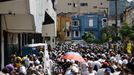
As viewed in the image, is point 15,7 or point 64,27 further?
point 64,27

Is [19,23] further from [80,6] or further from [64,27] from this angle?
[80,6]

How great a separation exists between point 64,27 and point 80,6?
11.7m

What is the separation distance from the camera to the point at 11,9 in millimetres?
29438

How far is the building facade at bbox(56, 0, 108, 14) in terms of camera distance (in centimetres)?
12462

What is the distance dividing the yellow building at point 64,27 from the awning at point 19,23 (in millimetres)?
81523

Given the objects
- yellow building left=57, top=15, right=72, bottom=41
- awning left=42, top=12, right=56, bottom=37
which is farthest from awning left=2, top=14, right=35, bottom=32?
yellow building left=57, top=15, right=72, bottom=41

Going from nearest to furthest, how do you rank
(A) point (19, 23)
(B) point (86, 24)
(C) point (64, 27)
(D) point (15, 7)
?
(D) point (15, 7), (A) point (19, 23), (C) point (64, 27), (B) point (86, 24)

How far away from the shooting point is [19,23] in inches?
1265

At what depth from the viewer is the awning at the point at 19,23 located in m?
31.6

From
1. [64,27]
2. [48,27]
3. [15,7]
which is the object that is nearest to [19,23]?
[15,7]

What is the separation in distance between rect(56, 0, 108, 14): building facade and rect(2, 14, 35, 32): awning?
92.1 metres

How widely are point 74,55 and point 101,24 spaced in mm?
95778

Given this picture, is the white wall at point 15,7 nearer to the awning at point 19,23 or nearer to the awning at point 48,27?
the awning at point 19,23

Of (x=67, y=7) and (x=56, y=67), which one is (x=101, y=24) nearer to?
(x=67, y=7)
